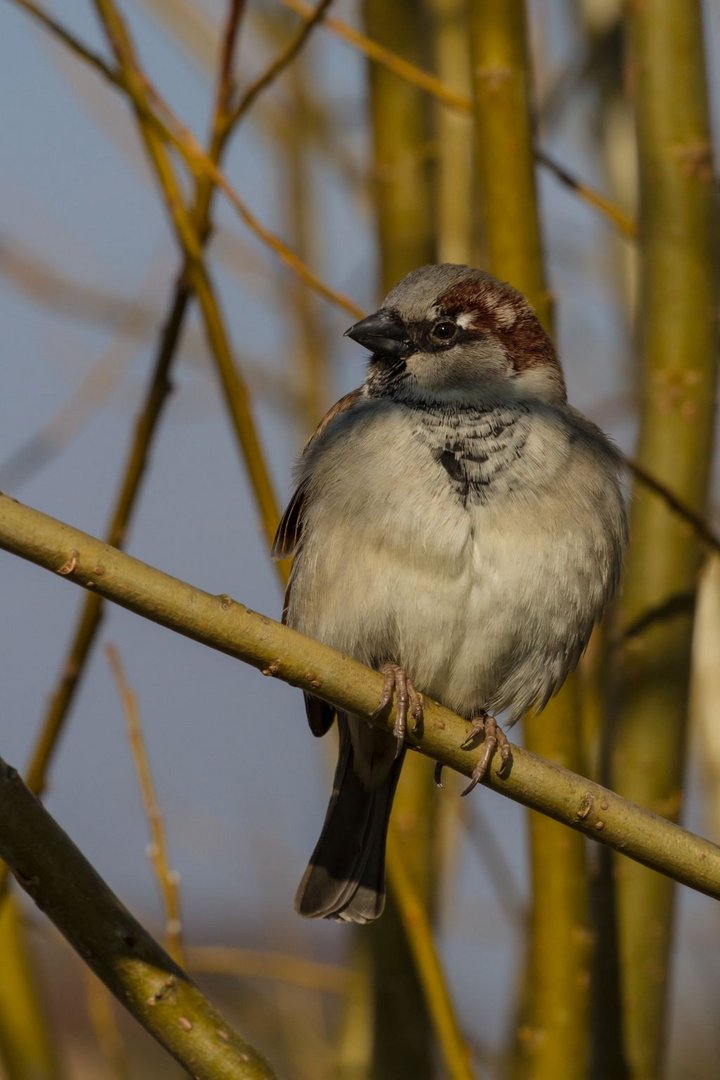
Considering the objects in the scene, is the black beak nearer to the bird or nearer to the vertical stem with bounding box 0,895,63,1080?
the bird

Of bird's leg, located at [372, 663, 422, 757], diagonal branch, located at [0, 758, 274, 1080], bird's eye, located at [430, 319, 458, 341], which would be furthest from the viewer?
bird's eye, located at [430, 319, 458, 341]

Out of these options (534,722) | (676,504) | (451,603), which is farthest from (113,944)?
(676,504)

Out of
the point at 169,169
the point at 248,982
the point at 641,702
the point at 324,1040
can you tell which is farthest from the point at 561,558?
the point at 248,982

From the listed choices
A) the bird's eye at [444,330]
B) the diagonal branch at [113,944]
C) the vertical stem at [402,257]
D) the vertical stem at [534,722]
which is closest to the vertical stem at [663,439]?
→ the vertical stem at [534,722]

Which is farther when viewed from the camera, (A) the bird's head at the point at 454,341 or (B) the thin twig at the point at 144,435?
(A) the bird's head at the point at 454,341

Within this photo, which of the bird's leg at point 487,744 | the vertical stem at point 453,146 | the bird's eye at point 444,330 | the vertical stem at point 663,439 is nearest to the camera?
the bird's leg at point 487,744

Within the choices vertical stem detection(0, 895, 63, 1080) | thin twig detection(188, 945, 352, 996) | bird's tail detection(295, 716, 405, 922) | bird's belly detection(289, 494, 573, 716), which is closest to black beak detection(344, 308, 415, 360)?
bird's belly detection(289, 494, 573, 716)

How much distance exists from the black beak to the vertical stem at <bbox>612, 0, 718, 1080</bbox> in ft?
1.67

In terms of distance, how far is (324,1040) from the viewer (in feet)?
13.3

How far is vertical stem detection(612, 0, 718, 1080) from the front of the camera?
286 centimetres

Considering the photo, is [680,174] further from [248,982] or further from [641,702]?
[248,982]

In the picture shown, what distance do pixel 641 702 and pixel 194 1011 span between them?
49.1 inches

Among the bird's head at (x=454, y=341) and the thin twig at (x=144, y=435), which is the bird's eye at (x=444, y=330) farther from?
the thin twig at (x=144, y=435)

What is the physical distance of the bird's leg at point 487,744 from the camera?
2207mm
